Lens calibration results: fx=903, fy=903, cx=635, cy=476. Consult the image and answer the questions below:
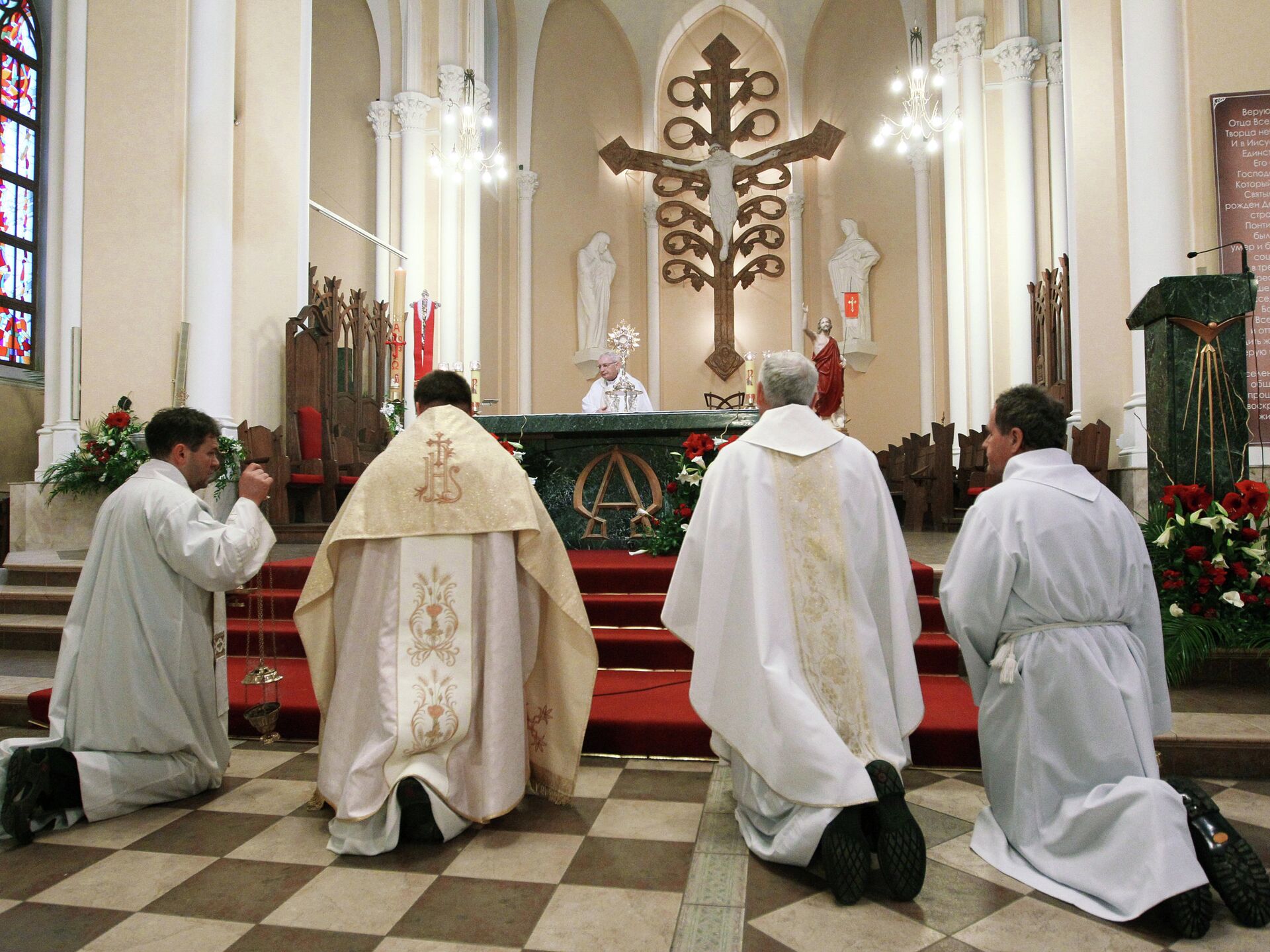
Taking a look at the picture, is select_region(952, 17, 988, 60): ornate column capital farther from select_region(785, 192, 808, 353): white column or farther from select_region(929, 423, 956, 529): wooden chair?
select_region(929, 423, 956, 529): wooden chair

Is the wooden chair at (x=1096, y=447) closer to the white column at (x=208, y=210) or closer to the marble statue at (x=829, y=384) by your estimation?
the marble statue at (x=829, y=384)

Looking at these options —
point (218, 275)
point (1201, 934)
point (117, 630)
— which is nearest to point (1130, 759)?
point (1201, 934)

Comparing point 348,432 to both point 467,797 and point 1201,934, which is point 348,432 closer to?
point 467,797

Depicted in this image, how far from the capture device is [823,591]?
278 centimetres

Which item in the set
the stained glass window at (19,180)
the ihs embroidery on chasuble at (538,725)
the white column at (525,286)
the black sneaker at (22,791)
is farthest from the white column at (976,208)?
the stained glass window at (19,180)

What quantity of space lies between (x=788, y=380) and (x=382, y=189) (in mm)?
10132

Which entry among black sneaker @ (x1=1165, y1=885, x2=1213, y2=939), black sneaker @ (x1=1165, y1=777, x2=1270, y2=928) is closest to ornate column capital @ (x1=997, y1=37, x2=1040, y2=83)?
black sneaker @ (x1=1165, y1=777, x2=1270, y2=928)

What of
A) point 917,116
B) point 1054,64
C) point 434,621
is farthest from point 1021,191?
point 434,621

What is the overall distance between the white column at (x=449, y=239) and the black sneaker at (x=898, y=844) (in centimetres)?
992

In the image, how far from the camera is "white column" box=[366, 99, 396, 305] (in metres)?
11.5

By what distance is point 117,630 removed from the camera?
3.00 m

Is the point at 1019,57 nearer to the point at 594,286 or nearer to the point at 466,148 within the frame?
the point at 466,148

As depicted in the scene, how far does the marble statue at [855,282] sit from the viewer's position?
1281 centimetres

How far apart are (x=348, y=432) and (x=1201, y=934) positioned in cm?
824
